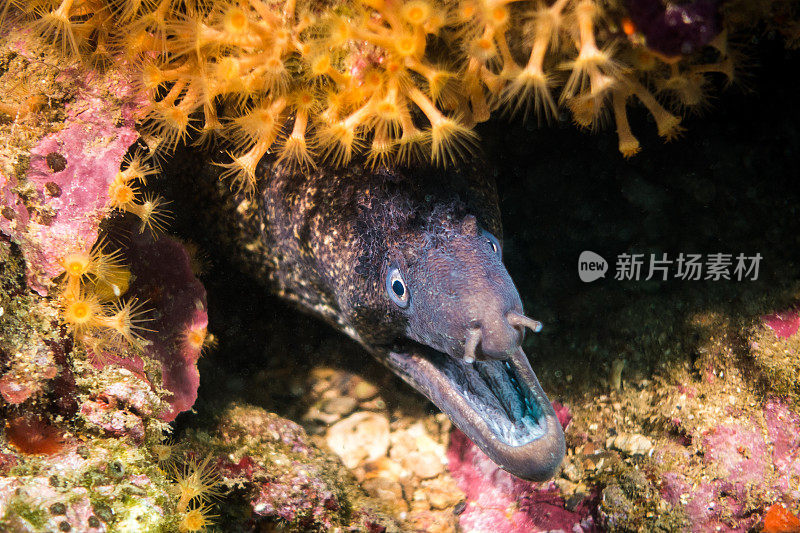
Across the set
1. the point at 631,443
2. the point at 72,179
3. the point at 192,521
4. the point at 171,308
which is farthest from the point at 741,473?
the point at 72,179

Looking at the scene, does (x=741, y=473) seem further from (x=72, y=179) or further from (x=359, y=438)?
(x=72, y=179)

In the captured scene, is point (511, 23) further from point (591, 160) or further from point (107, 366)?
point (107, 366)

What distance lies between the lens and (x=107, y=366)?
2139 mm

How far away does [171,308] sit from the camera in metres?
2.56

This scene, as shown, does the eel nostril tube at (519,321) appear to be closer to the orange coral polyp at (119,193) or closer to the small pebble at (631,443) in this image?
the small pebble at (631,443)

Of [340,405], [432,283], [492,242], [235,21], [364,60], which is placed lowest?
[340,405]

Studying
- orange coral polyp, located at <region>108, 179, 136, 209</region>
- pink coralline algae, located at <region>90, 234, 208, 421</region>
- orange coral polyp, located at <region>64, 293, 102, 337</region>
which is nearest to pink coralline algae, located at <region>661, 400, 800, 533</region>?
pink coralline algae, located at <region>90, 234, 208, 421</region>

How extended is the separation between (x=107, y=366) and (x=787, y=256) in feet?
12.6

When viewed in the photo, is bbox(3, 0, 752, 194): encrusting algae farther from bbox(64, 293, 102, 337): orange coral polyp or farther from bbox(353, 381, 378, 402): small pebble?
bbox(353, 381, 378, 402): small pebble

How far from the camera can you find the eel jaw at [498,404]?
229cm

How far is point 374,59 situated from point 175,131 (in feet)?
3.45

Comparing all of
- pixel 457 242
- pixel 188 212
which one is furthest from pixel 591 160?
pixel 188 212

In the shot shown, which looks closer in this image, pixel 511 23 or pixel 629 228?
pixel 511 23

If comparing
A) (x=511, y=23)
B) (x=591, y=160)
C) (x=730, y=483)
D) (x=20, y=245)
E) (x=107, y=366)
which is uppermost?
(x=591, y=160)
